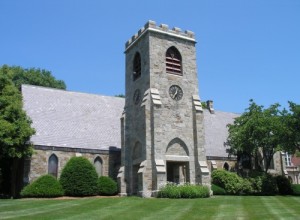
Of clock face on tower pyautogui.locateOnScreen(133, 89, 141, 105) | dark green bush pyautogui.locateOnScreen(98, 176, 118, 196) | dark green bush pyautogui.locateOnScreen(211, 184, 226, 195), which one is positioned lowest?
dark green bush pyautogui.locateOnScreen(211, 184, 226, 195)

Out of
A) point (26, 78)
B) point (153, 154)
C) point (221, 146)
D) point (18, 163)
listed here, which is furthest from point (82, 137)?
point (26, 78)

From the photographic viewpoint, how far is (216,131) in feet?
125

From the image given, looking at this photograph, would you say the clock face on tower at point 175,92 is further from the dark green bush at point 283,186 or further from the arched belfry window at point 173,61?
the dark green bush at point 283,186

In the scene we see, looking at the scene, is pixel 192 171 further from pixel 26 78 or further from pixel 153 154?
pixel 26 78

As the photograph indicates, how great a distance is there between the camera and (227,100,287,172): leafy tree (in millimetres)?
30991

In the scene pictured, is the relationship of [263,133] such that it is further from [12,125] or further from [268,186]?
[12,125]

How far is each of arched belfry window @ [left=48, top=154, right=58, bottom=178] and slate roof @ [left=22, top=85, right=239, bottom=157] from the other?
3.33 feet

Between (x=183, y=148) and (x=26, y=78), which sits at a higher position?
(x=26, y=78)

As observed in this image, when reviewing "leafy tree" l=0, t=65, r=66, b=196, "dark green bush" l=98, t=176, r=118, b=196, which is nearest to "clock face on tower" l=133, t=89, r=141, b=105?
"dark green bush" l=98, t=176, r=118, b=196

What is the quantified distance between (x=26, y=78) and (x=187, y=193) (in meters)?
33.9

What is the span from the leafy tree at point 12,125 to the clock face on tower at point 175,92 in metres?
10.4

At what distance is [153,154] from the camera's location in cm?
2502

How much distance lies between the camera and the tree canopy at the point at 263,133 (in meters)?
28.8

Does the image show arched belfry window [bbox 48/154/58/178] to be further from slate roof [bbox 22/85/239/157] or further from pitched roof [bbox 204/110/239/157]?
pitched roof [bbox 204/110/239/157]
